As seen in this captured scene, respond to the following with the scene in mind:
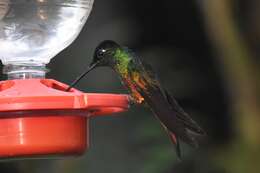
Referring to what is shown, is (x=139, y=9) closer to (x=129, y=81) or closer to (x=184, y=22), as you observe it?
(x=184, y=22)

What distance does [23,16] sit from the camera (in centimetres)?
311

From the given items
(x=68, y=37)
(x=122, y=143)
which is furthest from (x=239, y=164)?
(x=68, y=37)

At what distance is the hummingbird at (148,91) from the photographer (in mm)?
2797

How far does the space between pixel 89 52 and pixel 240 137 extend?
103 centimetres

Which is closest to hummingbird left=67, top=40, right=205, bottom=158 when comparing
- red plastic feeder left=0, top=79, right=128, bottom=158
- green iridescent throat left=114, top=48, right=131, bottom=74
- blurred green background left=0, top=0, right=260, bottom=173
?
green iridescent throat left=114, top=48, right=131, bottom=74

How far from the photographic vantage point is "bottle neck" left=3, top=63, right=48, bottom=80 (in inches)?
115

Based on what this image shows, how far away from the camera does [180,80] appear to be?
217 inches

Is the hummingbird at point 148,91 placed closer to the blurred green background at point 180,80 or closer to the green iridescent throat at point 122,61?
the green iridescent throat at point 122,61

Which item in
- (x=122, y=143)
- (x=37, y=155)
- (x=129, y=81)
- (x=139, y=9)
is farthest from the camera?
(x=139, y=9)

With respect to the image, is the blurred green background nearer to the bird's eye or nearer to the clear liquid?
the clear liquid

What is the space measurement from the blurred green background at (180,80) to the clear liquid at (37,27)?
1.93 metres

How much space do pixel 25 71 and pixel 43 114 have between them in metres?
0.33

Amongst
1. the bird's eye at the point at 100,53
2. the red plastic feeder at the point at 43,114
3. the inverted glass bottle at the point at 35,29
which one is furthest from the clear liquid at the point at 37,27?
the red plastic feeder at the point at 43,114

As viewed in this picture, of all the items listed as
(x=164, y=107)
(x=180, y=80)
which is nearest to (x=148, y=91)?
(x=164, y=107)
